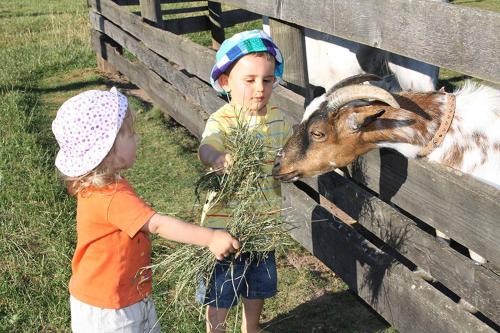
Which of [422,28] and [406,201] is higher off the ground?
[422,28]

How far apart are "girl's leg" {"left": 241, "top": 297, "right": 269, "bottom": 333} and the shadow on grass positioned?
0.33 meters

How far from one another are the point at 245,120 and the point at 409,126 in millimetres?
981

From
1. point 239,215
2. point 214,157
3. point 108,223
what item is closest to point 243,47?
point 214,157

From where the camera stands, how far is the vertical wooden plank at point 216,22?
10992mm

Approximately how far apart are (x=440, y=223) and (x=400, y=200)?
1.12ft

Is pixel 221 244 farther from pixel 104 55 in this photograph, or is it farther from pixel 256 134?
pixel 104 55

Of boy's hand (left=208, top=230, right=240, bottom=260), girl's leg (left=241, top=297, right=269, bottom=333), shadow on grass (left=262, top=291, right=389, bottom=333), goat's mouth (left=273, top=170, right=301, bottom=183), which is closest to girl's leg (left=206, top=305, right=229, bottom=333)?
girl's leg (left=241, top=297, right=269, bottom=333)

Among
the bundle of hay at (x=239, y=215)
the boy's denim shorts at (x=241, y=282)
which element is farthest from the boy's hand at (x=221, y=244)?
the boy's denim shorts at (x=241, y=282)

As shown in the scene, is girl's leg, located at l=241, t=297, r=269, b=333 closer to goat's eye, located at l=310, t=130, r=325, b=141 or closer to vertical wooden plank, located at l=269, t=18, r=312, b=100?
goat's eye, located at l=310, t=130, r=325, b=141

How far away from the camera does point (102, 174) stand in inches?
107

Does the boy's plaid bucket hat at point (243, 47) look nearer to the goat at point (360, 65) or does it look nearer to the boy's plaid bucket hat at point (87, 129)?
the boy's plaid bucket hat at point (87, 129)

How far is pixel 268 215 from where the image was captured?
10.4ft

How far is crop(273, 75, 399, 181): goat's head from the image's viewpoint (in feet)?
12.1

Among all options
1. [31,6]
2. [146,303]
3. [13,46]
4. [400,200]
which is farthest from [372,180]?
[31,6]
